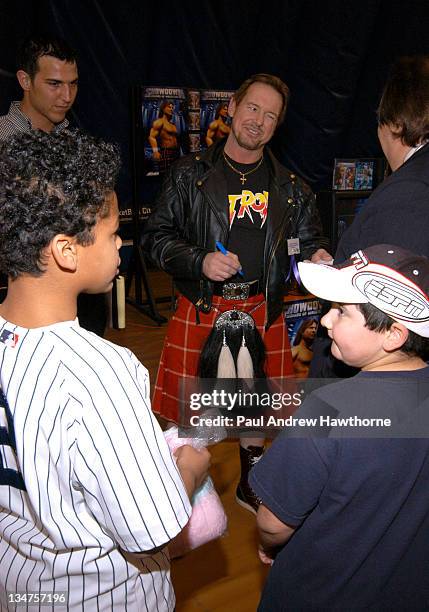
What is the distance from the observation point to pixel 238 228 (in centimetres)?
303

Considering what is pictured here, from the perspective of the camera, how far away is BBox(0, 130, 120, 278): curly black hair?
1.12 meters

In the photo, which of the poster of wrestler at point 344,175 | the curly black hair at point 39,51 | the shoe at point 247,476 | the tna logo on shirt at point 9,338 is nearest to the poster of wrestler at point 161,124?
the poster of wrestler at point 344,175

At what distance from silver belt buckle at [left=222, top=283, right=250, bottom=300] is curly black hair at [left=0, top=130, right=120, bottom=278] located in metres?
1.86

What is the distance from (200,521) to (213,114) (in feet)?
19.1

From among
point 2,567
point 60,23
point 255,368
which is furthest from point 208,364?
point 60,23

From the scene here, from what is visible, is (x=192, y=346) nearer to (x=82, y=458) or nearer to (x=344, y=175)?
(x=82, y=458)

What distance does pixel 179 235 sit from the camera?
310 centimetres

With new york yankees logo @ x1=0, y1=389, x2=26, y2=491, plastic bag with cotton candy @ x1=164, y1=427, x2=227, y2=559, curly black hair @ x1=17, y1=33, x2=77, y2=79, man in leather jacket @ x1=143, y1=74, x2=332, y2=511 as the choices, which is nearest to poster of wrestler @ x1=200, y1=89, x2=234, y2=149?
curly black hair @ x1=17, y1=33, x2=77, y2=79

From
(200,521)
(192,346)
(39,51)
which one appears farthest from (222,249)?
(200,521)

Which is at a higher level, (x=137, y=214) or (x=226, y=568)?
(x=137, y=214)

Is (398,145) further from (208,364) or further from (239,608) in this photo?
(239,608)

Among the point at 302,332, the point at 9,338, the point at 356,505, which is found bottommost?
the point at 302,332

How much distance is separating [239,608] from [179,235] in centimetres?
167

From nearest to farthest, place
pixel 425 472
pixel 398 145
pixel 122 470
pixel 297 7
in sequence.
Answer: pixel 122 470
pixel 425 472
pixel 398 145
pixel 297 7
